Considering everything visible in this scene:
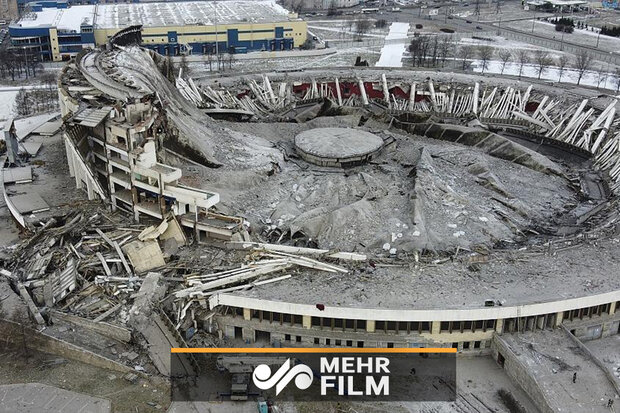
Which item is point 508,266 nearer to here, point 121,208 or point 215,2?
point 121,208

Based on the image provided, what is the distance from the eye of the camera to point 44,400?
2353cm

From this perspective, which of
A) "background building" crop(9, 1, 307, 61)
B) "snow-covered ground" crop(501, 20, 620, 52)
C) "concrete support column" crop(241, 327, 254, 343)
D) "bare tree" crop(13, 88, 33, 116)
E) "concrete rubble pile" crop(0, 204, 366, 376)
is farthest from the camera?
"snow-covered ground" crop(501, 20, 620, 52)

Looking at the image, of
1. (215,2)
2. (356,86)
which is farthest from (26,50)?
(356,86)

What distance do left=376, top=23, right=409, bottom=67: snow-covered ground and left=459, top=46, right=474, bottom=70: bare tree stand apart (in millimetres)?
8466

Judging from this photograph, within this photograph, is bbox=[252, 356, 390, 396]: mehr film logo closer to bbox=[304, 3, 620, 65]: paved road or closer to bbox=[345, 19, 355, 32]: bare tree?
bbox=[304, 3, 620, 65]: paved road

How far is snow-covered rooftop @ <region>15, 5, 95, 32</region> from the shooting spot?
88500 millimetres

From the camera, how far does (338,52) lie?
94.0 metres

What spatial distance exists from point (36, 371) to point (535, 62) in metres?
80.1

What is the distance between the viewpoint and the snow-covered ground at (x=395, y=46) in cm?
8656

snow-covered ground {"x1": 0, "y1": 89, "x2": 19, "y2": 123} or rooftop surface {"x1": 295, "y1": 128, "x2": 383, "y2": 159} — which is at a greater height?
rooftop surface {"x1": 295, "y1": 128, "x2": 383, "y2": 159}

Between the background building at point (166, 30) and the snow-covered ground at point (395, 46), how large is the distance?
44.7 feet

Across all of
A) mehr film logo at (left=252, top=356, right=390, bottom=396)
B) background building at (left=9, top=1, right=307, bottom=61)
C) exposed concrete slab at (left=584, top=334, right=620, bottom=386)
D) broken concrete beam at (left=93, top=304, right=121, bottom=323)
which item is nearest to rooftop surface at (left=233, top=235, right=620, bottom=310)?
mehr film logo at (left=252, top=356, right=390, bottom=396)

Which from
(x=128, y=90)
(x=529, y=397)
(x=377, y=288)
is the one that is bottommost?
(x=529, y=397)

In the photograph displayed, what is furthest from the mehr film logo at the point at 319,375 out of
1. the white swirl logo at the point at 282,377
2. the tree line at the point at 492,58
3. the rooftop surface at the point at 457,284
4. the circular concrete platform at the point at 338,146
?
the tree line at the point at 492,58
